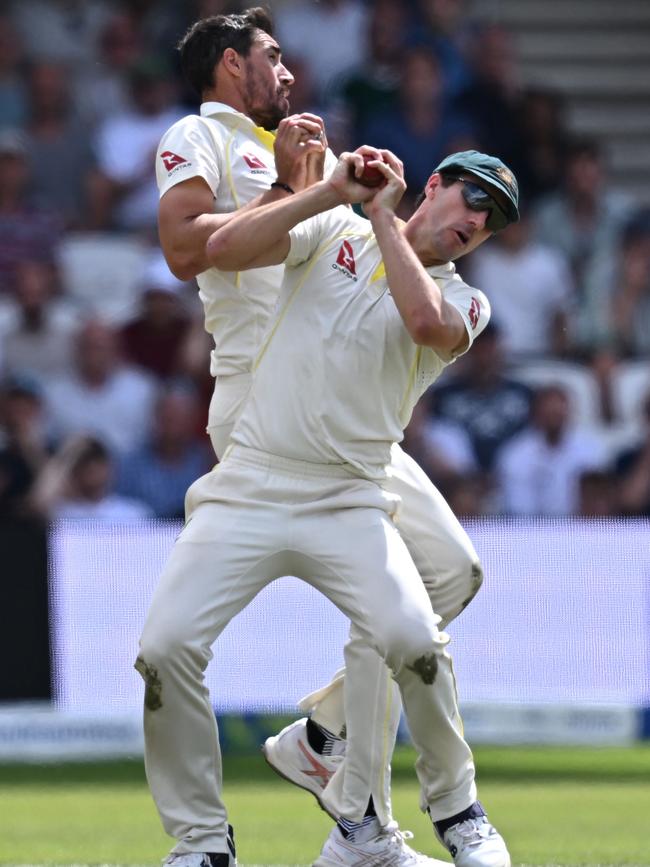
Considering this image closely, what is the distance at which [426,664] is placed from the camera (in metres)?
4.70

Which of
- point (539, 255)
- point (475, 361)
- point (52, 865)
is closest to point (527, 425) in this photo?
point (475, 361)

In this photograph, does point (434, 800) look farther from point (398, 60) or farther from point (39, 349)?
point (398, 60)

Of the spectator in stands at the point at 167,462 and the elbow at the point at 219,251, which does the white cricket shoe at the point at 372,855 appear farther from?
the spectator in stands at the point at 167,462

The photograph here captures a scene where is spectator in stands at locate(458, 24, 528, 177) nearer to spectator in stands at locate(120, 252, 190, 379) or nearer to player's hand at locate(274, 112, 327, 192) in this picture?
spectator in stands at locate(120, 252, 190, 379)

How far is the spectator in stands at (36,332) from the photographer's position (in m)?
11.0

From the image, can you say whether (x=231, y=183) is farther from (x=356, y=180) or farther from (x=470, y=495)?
(x=470, y=495)

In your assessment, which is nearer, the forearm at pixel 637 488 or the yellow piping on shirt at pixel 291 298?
the yellow piping on shirt at pixel 291 298

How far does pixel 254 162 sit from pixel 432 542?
4.02 feet

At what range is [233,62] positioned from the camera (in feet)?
17.0

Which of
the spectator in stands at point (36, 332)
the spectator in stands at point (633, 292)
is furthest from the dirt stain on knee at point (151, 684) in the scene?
the spectator in stands at point (633, 292)

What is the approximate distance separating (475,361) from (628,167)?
356 cm

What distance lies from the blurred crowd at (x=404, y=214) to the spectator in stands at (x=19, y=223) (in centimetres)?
1

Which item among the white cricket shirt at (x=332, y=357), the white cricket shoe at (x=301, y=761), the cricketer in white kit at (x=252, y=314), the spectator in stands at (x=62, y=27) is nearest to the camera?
the white cricket shirt at (x=332, y=357)

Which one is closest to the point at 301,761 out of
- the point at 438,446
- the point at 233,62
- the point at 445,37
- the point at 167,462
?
the point at 233,62
